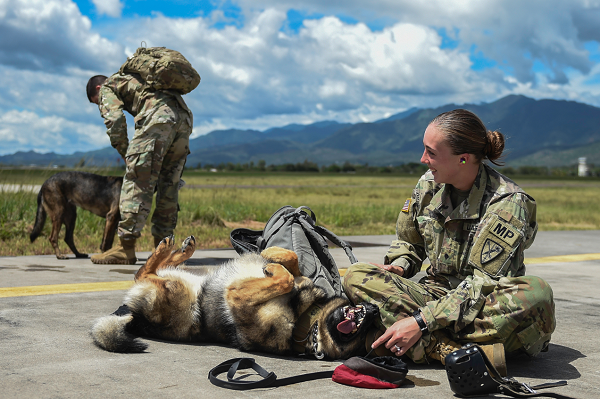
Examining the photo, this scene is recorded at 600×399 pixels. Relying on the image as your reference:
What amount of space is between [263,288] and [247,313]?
181 mm

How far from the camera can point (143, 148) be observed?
21.0ft

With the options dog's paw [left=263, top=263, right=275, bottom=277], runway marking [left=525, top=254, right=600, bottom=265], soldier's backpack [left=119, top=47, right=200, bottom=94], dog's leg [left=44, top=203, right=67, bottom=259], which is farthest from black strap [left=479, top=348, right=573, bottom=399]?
dog's leg [left=44, top=203, right=67, bottom=259]

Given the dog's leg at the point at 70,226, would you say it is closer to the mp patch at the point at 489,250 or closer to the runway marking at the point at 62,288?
the runway marking at the point at 62,288

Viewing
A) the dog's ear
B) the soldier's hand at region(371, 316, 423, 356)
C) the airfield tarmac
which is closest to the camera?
the airfield tarmac

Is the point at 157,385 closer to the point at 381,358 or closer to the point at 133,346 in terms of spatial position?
the point at 133,346

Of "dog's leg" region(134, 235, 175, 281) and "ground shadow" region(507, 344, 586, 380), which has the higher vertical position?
"dog's leg" region(134, 235, 175, 281)

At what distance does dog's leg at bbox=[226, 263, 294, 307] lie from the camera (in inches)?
125

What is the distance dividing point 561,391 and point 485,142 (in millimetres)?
1374

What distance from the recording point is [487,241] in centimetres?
311

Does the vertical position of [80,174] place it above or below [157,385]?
above

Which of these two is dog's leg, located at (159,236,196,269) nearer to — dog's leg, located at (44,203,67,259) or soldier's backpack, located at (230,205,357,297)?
soldier's backpack, located at (230,205,357,297)

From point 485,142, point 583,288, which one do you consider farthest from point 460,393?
point 583,288

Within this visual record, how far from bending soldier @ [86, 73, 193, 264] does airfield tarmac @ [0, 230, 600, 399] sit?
1.22 m

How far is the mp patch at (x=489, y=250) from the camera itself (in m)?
3.09
